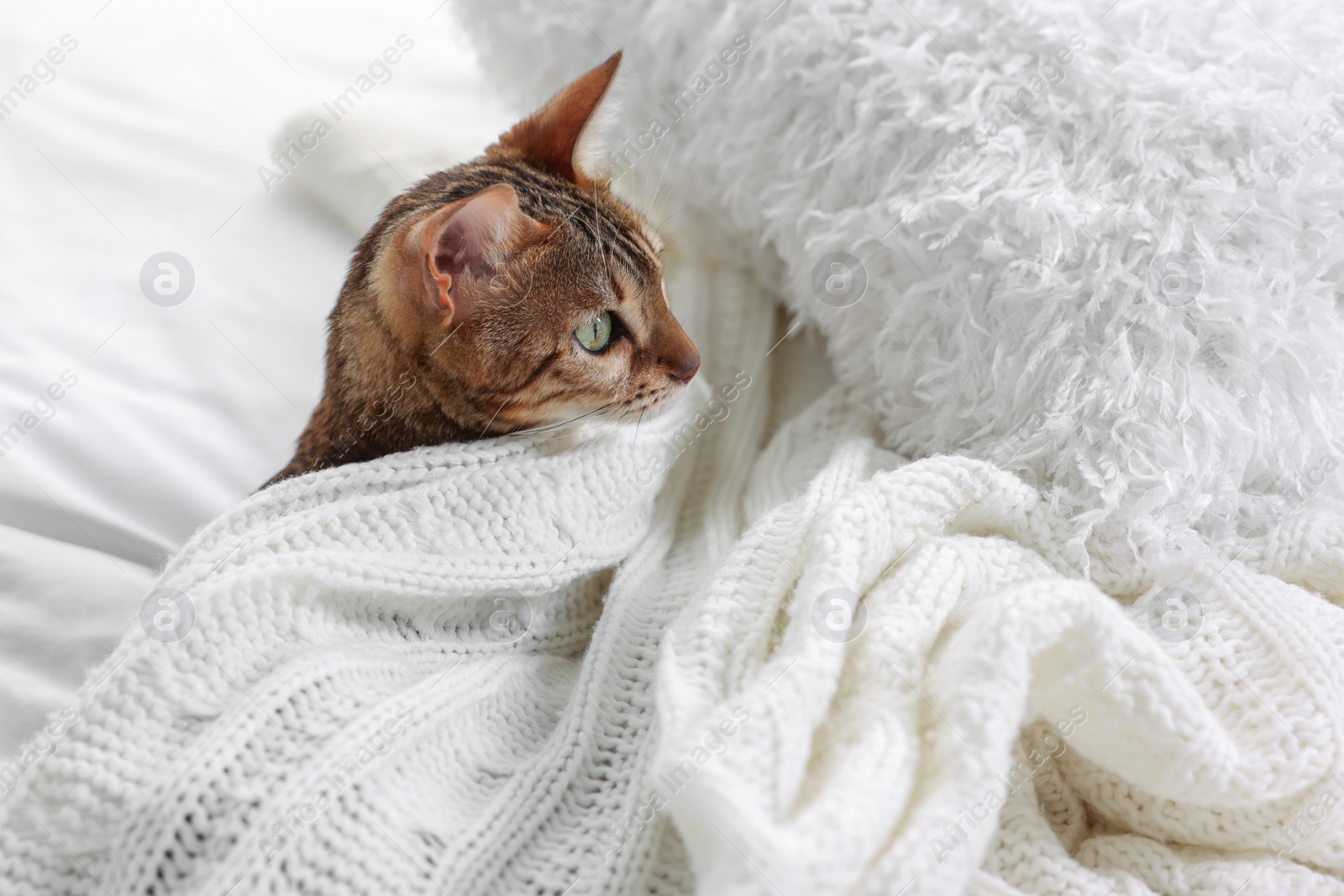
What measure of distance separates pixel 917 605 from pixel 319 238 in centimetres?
95

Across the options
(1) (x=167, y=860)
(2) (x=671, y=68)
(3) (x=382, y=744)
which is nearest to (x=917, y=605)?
(3) (x=382, y=744)

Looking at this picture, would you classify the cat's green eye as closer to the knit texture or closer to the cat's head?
the cat's head

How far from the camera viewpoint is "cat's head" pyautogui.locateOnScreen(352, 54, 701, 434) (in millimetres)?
701

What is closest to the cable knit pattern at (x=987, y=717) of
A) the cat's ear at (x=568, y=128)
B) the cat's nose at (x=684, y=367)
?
the cat's nose at (x=684, y=367)

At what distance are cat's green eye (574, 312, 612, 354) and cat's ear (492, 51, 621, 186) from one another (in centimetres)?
18

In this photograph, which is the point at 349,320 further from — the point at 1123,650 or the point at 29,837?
the point at 1123,650

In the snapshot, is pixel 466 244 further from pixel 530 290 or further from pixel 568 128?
pixel 568 128

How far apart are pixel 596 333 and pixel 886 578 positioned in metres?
0.33

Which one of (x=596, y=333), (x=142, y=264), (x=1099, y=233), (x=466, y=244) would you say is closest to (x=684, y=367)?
(x=596, y=333)

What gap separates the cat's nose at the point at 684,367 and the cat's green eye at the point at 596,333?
0.22 ft

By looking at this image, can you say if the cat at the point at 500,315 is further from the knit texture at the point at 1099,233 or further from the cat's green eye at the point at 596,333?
the knit texture at the point at 1099,233

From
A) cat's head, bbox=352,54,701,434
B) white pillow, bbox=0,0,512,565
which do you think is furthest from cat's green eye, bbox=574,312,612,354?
white pillow, bbox=0,0,512,565

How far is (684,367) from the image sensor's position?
0.82 meters

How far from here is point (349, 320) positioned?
0.79m
